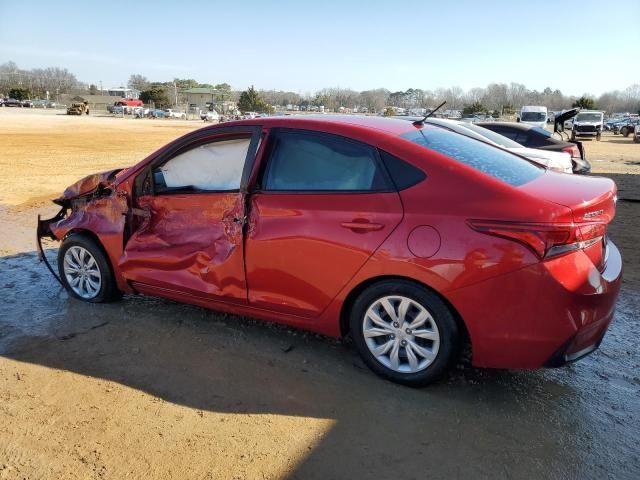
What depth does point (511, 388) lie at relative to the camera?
3.28 m

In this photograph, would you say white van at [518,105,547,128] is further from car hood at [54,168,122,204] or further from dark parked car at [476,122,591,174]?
car hood at [54,168,122,204]

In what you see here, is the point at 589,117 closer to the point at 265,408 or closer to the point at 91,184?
the point at 91,184

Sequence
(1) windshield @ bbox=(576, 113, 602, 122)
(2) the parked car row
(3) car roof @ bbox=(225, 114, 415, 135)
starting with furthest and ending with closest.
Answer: (1) windshield @ bbox=(576, 113, 602, 122) < (2) the parked car row < (3) car roof @ bbox=(225, 114, 415, 135)

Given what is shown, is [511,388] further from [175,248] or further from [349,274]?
[175,248]

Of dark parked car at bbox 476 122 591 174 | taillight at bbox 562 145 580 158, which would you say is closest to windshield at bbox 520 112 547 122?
dark parked car at bbox 476 122 591 174

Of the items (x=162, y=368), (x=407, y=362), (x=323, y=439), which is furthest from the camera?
(x=162, y=368)

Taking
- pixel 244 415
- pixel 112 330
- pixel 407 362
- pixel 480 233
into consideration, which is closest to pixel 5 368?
pixel 112 330

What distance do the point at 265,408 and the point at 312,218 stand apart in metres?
1.21

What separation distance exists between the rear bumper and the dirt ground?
0.41 metres

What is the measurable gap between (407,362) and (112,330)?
2383 millimetres

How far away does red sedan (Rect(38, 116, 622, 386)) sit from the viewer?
281 cm

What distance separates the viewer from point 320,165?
11.4 feet

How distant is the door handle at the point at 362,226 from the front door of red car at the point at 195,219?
0.85m

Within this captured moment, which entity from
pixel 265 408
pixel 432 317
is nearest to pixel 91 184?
pixel 265 408
